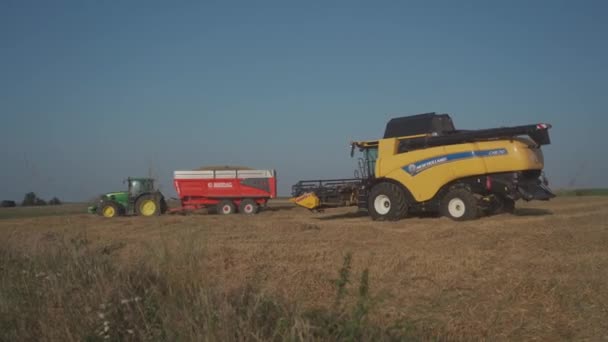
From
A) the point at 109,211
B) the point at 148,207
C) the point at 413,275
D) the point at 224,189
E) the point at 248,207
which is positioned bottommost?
the point at 413,275

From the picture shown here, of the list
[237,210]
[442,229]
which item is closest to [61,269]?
[442,229]

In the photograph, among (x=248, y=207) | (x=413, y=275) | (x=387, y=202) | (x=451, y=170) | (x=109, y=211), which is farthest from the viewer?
(x=248, y=207)

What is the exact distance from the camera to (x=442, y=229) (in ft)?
34.2

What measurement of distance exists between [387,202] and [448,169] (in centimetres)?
213

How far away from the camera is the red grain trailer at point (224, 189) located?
2262 centimetres

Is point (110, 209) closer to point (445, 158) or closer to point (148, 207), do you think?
point (148, 207)

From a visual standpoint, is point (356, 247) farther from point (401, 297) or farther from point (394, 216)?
point (394, 216)

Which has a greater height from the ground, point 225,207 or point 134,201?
point 134,201

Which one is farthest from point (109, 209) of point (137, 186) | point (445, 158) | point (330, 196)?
point (445, 158)

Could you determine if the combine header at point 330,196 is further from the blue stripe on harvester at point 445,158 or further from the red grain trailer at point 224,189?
the red grain trailer at point 224,189

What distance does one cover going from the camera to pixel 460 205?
42.3ft

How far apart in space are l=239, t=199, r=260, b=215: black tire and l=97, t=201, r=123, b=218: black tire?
5.55 meters

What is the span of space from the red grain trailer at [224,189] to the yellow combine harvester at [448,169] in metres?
8.42

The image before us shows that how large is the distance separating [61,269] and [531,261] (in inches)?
224
